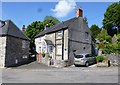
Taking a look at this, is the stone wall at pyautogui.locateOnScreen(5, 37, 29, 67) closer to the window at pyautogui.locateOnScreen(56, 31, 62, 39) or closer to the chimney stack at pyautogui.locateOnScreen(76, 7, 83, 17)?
the window at pyautogui.locateOnScreen(56, 31, 62, 39)

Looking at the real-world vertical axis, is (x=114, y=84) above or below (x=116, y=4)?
below

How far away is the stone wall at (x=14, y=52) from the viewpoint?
106 ft

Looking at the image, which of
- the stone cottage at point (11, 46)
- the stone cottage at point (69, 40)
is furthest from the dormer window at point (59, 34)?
the stone cottage at point (11, 46)

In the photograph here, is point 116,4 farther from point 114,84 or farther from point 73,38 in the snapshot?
point 114,84

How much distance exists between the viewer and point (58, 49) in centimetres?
3681

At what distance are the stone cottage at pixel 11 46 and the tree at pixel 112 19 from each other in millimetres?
27230

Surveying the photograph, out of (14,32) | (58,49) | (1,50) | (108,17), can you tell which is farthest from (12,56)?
(108,17)

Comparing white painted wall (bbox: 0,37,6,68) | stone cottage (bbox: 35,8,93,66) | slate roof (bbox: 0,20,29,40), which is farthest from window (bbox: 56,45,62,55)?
white painted wall (bbox: 0,37,6,68)

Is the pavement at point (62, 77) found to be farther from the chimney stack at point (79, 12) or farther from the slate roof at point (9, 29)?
the chimney stack at point (79, 12)

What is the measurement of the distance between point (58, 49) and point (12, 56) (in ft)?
26.8

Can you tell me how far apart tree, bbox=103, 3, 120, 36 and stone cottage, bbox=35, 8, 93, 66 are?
1883cm

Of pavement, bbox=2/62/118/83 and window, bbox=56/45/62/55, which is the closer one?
pavement, bbox=2/62/118/83

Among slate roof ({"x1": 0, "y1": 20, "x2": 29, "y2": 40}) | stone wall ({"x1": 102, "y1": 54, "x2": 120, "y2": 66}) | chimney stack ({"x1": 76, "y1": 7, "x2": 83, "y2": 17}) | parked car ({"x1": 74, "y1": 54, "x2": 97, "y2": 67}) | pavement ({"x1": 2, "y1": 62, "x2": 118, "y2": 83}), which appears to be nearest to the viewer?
pavement ({"x1": 2, "y1": 62, "x2": 118, "y2": 83})

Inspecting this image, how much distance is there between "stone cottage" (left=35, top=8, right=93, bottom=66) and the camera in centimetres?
3447
